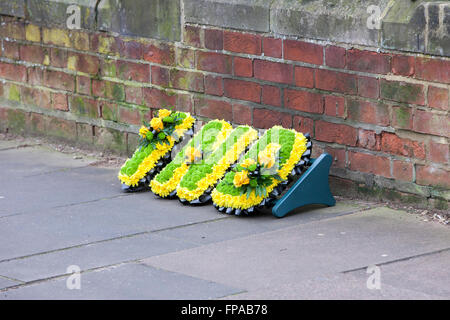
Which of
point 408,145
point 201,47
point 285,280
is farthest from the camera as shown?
point 201,47

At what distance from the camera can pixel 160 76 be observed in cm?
800

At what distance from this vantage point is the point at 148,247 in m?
5.90

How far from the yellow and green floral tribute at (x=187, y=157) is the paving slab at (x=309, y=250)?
1.12 meters

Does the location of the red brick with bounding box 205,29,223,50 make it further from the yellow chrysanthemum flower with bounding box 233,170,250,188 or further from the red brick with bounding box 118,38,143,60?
the yellow chrysanthemum flower with bounding box 233,170,250,188

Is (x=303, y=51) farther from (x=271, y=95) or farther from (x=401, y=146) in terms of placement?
(x=401, y=146)

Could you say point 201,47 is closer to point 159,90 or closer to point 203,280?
point 159,90

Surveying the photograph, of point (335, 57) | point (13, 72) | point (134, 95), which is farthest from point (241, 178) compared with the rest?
point (13, 72)

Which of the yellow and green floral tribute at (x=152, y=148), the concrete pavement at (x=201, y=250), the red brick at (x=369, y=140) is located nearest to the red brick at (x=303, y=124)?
the red brick at (x=369, y=140)

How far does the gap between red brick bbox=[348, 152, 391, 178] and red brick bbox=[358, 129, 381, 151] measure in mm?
62

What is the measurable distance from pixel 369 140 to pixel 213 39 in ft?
5.19

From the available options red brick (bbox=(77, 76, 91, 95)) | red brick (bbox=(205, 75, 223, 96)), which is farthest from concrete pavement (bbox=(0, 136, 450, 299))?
red brick (bbox=(77, 76, 91, 95))

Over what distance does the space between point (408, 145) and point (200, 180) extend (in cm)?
147

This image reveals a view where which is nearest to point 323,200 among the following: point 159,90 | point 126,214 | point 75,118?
point 126,214

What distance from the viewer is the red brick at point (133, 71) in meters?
8.11
